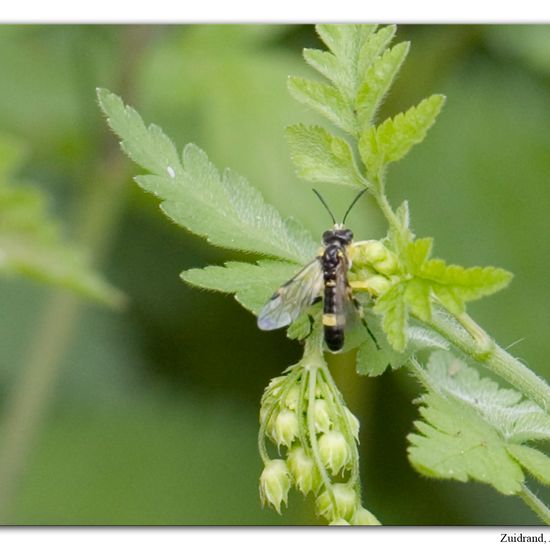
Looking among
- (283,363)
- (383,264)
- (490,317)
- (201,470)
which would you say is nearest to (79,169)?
(283,363)

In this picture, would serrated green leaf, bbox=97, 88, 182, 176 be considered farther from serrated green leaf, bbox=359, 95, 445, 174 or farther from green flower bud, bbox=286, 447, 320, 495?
green flower bud, bbox=286, 447, 320, 495

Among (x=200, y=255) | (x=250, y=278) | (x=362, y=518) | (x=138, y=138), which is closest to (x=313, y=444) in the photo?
(x=362, y=518)

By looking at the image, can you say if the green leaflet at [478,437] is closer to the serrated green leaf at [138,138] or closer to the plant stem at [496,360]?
the plant stem at [496,360]

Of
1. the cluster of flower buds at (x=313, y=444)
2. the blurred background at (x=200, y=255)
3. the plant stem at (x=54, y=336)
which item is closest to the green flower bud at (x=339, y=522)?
the cluster of flower buds at (x=313, y=444)

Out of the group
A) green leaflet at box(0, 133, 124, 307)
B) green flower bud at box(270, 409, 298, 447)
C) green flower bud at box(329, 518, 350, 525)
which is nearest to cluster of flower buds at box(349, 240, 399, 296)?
green flower bud at box(270, 409, 298, 447)

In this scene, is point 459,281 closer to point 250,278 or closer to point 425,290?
point 425,290
